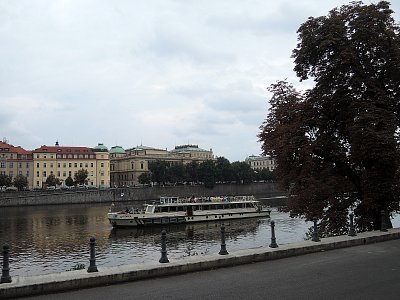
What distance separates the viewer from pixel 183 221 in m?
65.2

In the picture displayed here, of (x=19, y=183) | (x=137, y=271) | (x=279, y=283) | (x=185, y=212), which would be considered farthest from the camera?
(x=19, y=183)

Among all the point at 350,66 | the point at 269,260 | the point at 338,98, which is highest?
the point at 350,66

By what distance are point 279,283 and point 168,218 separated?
54339 millimetres

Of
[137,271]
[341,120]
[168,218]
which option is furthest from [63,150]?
[137,271]

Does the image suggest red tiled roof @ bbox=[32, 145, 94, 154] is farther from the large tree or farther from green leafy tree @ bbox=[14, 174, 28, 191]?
the large tree

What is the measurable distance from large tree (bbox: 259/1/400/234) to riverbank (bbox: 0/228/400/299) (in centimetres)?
735

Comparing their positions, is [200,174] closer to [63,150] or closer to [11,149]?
[63,150]

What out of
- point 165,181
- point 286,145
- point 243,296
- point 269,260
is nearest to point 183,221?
point 286,145

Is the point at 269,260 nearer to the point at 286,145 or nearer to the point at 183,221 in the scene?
→ the point at 286,145

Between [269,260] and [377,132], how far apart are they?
1032 cm

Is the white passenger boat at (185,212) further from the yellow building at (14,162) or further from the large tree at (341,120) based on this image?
the yellow building at (14,162)

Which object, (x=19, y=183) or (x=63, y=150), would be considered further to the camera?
(x=63, y=150)

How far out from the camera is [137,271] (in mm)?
11328

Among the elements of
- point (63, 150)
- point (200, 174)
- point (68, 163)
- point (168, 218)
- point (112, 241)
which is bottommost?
point (112, 241)
